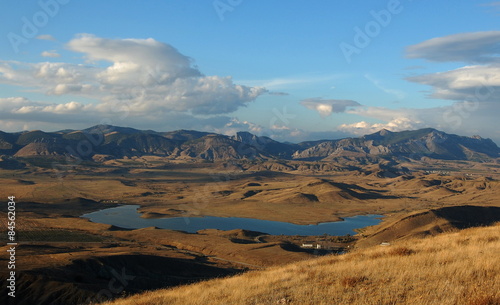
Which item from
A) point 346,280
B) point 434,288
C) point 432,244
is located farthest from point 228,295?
point 432,244

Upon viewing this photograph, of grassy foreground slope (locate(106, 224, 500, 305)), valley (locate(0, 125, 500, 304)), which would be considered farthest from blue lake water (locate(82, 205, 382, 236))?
grassy foreground slope (locate(106, 224, 500, 305))

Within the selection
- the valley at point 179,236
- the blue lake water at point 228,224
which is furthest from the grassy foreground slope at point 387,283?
the blue lake water at point 228,224

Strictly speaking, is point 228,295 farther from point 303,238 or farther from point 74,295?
point 303,238

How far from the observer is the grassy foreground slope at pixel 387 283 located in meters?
12.0

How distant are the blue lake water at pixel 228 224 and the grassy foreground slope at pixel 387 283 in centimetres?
9377

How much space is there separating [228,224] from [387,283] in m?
113

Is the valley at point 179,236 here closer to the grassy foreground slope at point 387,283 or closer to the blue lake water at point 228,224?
the blue lake water at point 228,224

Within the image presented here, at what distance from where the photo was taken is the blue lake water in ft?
379

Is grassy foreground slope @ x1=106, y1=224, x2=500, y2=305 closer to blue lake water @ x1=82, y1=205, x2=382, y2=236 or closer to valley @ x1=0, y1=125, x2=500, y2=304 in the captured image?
valley @ x1=0, y1=125, x2=500, y2=304

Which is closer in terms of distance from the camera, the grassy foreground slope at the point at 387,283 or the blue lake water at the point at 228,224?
the grassy foreground slope at the point at 387,283

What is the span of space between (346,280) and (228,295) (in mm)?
4552

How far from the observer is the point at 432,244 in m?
21.4

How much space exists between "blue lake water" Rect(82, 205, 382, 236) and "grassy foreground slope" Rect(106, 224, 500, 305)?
308 feet

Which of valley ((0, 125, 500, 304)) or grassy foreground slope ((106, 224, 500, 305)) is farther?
valley ((0, 125, 500, 304))
